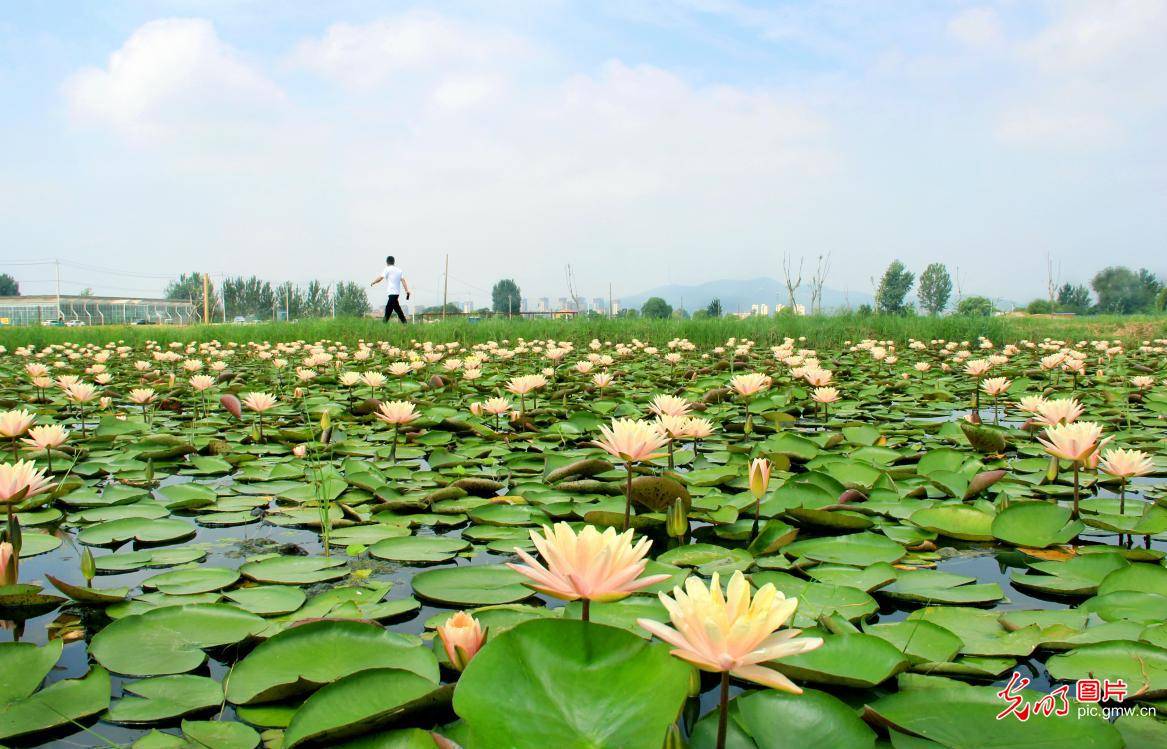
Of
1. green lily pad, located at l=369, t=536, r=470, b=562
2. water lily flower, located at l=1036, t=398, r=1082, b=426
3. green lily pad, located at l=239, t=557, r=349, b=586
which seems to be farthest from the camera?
water lily flower, located at l=1036, t=398, r=1082, b=426

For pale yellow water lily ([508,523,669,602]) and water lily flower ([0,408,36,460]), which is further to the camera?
water lily flower ([0,408,36,460])

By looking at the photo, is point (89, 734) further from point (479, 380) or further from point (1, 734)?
point (479, 380)

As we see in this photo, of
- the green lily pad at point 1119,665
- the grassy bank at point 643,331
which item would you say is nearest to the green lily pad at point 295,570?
the green lily pad at point 1119,665

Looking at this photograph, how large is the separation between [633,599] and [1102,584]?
0.99m

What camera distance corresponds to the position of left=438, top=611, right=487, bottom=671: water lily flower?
94 centimetres

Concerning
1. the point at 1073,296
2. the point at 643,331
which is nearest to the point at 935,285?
the point at 1073,296

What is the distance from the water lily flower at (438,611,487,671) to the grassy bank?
326 inches

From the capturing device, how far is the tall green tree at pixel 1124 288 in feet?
178

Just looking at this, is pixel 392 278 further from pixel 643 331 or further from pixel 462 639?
pixel 462 639

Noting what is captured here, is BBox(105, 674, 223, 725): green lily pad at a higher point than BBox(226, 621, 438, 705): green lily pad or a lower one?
lower

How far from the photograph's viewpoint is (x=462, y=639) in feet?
3.09

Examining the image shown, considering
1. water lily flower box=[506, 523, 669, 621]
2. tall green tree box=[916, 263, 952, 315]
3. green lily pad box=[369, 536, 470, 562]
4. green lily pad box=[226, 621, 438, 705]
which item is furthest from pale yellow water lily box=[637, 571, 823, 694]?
tall green tree box=[916, 263, 952, 315]

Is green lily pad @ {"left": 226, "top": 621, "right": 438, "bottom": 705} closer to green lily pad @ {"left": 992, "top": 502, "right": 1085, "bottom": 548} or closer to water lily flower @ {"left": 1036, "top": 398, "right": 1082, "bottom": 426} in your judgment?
green lily pad @ {"left": 992, "top": 502, "right": 1085, "bottom": 548}

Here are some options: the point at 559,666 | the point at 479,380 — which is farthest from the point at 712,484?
the point at 479,380
